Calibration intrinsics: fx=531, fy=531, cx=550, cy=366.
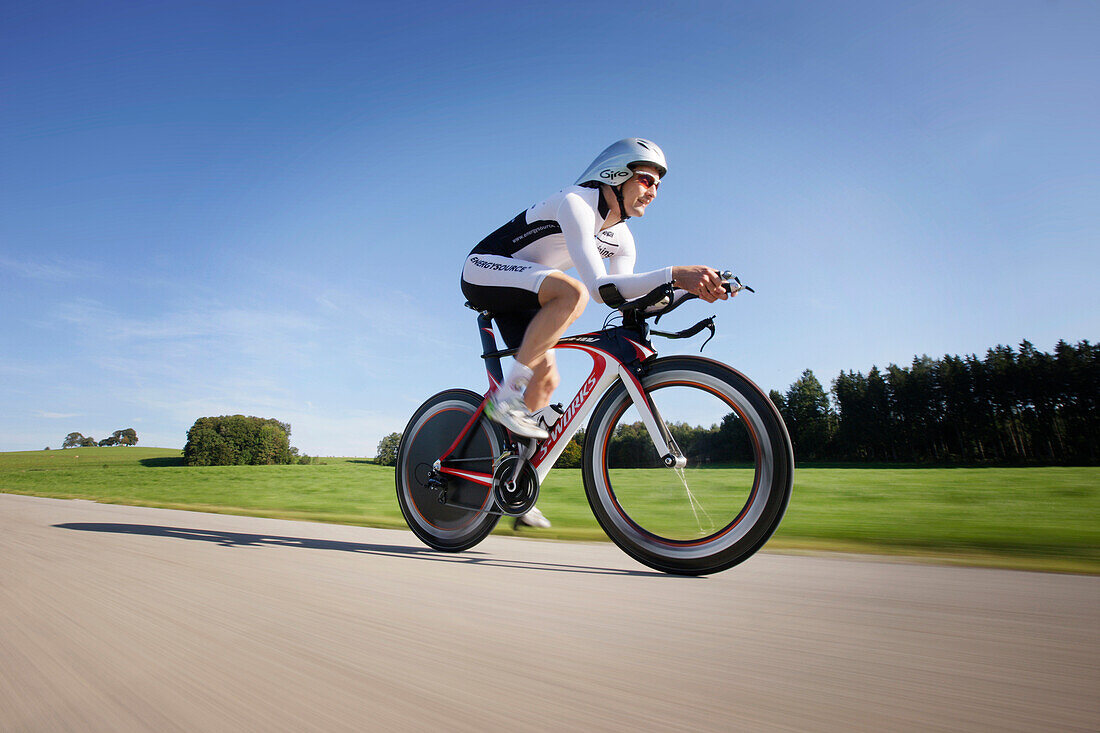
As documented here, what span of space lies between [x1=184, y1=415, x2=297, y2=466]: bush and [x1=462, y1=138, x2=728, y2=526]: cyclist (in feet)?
148

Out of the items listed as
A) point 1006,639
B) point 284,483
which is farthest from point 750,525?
point 284,483

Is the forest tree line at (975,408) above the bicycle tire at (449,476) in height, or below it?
above

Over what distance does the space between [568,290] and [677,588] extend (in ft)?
5.36

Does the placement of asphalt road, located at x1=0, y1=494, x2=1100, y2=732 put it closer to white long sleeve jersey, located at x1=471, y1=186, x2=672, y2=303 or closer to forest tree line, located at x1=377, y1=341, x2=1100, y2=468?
white long sleeve jersey, located at x1=471, y1=186, x2=672, y2=303

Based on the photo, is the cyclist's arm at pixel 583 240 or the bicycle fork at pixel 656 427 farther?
the cyclist's arm at pixel 583 240

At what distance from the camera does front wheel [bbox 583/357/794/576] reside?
2188mm

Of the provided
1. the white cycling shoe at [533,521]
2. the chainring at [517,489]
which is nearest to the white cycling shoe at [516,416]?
the chainring at [517,489]

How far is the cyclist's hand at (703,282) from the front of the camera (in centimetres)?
233

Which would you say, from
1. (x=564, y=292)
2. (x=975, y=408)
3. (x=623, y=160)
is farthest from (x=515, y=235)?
(x=975, y=408)

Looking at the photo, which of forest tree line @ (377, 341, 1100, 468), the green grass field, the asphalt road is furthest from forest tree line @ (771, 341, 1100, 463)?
the asphalt road

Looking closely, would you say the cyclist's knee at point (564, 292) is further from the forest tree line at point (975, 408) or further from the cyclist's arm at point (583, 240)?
the forest tree line at point (975, 408)

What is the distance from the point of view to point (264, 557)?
2523 millimetres

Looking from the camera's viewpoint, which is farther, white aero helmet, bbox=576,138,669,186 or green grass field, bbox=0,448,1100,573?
white aero helmet, bbox=576,138,669,186

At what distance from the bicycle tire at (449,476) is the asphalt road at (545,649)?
1121mm
